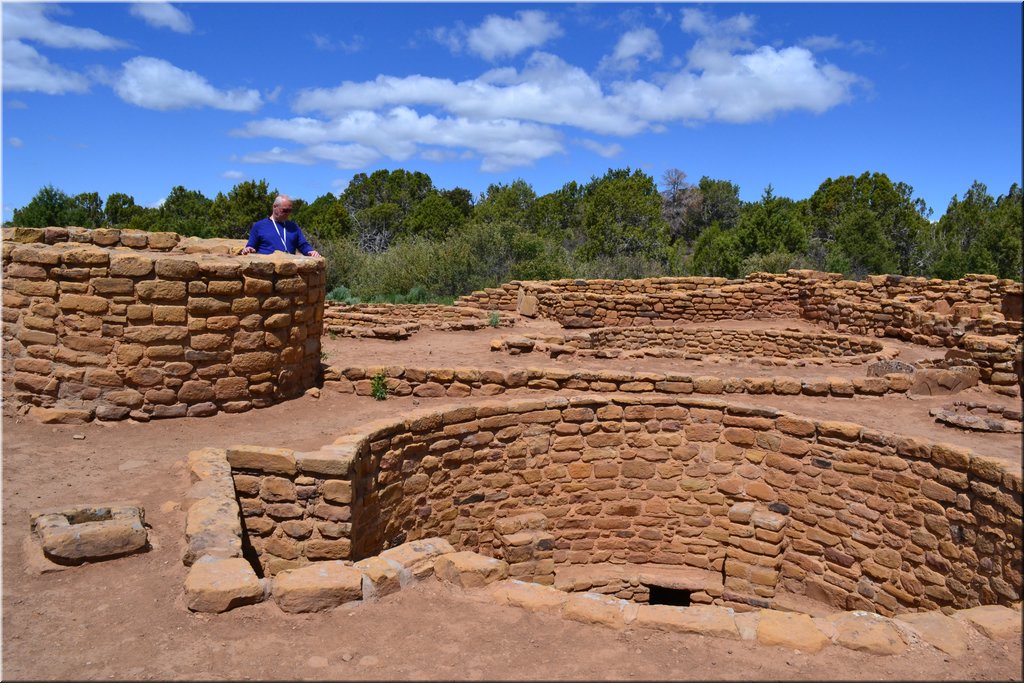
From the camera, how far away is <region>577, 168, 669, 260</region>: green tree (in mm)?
41469

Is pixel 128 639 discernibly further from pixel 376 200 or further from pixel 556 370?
pixel 376 200

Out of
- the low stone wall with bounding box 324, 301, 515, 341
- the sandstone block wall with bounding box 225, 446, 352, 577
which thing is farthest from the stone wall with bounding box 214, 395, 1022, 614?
the low stone wall with bounding box 324, 301, 515, 341

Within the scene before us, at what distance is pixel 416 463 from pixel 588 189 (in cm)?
5144

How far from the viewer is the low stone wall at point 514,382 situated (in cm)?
904

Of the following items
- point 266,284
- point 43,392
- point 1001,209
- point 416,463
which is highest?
point 1001,209

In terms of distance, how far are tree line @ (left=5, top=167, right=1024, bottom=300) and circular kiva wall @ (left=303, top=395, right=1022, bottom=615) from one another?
1649 centimetres

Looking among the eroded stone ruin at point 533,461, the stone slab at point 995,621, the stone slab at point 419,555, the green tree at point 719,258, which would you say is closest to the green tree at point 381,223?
the green tree at point 719,258

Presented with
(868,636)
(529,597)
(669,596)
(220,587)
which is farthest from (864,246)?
(220,587)

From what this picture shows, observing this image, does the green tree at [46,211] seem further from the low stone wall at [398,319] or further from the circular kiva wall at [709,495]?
the circular kiva wall at [709,495]

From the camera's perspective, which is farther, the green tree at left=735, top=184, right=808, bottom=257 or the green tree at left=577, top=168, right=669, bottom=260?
the green tree at left=577, top=168, right=669, bottom=260

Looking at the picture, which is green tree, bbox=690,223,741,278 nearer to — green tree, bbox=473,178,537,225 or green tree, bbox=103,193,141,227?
green tree, bbox=473,178,537,225

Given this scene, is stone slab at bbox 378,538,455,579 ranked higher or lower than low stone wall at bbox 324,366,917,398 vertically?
lower

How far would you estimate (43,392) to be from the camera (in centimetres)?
754

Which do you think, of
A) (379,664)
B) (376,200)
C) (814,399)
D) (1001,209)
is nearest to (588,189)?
(376,200)
